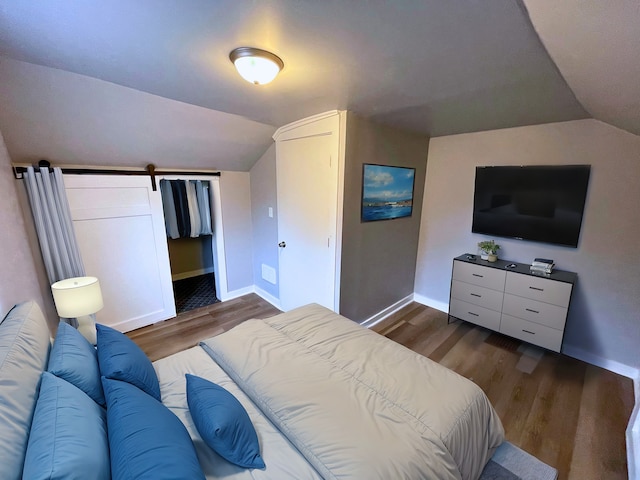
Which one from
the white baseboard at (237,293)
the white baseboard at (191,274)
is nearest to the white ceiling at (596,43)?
the white baseboard at (237,293)

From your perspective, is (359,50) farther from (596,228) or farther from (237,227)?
(237,227)

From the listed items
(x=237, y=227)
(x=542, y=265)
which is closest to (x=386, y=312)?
(x=542, y=265)

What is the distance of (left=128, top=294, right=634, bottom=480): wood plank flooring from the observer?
1653mm

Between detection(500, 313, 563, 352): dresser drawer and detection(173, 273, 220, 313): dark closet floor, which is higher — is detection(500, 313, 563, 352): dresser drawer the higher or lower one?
the higher one

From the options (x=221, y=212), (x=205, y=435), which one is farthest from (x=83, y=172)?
(x=205, y=435)

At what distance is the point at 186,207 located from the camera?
3.54 m

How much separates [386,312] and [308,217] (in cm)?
155

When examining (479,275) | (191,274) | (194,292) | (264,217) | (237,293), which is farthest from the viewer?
(191,274)

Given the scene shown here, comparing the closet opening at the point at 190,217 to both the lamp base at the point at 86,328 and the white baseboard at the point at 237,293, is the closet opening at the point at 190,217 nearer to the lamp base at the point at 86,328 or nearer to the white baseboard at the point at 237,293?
the white baseboard at the point at 237,293

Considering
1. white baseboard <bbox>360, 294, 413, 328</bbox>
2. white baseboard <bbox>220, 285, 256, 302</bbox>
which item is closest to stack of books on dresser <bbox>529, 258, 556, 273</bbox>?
white baseboard <bbox>360, 294, 413, 328</bbox>

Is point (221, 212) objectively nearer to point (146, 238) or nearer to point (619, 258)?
point (146, 238)

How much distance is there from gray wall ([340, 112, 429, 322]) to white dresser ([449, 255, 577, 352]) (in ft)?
2.15

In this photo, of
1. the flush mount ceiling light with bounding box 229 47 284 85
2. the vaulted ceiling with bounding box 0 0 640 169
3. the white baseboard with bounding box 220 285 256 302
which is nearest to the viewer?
the vaulted ceiling with bounding box 0 0 640 169

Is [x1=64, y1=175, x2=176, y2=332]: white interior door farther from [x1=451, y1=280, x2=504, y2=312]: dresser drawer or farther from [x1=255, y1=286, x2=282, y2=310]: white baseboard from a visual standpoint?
[x1=451, y1=280, x2=504, y2=312]: dresser drawer
